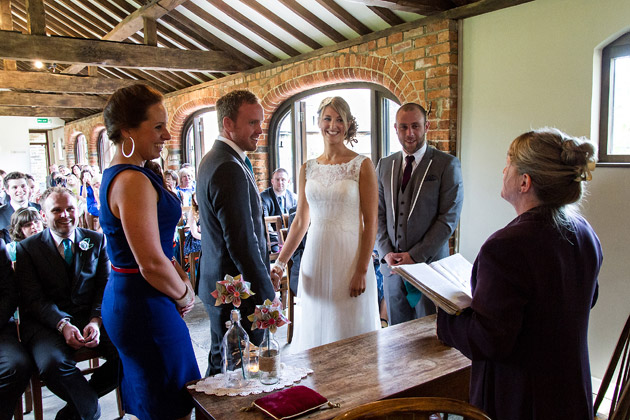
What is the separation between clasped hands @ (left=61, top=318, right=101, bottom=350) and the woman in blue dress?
35.8 inches

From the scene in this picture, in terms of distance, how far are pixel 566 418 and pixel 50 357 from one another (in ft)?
7.59

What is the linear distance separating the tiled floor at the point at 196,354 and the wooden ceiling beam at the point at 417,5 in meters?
2.78

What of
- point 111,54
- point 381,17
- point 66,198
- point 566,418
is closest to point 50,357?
point 66,198

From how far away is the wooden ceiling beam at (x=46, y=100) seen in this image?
11.7 m

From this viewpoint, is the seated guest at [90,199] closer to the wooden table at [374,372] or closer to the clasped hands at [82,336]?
the clasped hands at [82,336]

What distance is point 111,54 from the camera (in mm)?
6238

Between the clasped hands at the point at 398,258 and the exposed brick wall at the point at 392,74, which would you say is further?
Result: the exposed brick wall at the point at 392,74

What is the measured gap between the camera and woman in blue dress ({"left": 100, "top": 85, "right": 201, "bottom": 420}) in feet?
5.48

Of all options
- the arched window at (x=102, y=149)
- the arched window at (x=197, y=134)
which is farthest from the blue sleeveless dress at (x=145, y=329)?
the arched window at (x=102, y=149)

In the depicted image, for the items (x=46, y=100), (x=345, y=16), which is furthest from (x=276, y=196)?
(x=46, y=100)

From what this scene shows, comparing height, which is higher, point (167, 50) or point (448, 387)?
point (167, 50)

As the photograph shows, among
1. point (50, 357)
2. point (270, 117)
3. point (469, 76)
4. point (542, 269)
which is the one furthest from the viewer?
point (270, 117)

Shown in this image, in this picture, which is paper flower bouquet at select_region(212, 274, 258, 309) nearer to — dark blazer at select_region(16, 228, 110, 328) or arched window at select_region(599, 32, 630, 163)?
Answer: dark blazer at select_region(16, 228, 110, 328)

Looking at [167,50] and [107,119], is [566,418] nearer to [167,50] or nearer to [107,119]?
[107,119]
